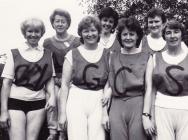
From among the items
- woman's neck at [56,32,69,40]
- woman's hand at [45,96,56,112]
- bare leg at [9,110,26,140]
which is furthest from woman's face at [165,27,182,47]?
bare leg at [9,110,26,140]

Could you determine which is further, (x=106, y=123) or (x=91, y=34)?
(x=91, y=34)

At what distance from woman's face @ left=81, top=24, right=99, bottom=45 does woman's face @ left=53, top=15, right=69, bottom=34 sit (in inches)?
40.9

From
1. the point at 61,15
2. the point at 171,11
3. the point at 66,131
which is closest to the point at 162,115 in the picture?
the point at 66,131

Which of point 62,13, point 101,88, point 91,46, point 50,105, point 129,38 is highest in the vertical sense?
point 62,13

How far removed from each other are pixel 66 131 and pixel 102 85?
34.2 inches

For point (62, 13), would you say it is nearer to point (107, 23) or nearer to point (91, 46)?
point (107, 23)

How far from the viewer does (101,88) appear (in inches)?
221

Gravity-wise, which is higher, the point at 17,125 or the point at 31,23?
the point at 31,23

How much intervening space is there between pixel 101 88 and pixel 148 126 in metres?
0.87

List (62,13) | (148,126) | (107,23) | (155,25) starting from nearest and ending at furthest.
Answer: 1. (148,126)
2. (62,13)
3. (155,25)
4. (107,23)

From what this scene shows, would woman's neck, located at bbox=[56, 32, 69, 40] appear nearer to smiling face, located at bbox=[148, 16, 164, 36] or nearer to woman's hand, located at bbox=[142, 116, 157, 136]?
smiling face, located at bbox=[148, 16, 164, 36]

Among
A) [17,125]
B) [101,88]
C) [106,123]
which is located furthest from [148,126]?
[17,125]

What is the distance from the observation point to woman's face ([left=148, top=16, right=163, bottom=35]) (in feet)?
22.6

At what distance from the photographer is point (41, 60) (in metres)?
5.86
